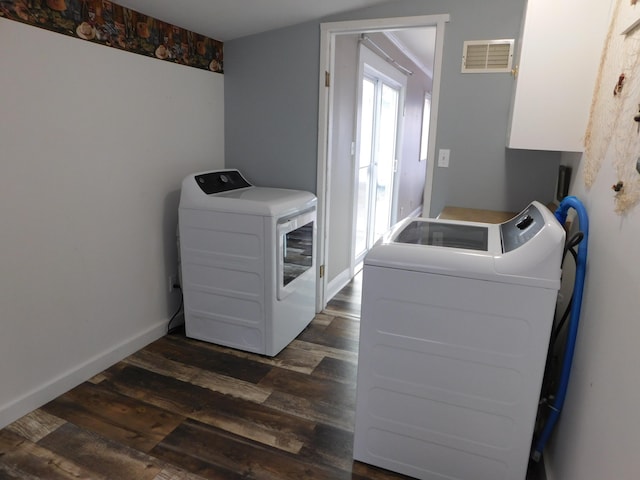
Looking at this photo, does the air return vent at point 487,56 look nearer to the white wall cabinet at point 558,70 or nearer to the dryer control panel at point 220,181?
the white wall cabinet at point 558,70

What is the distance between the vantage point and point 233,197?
8.68 feet

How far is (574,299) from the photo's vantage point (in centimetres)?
150

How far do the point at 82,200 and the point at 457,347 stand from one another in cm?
199

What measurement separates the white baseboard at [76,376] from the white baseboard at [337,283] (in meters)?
1.34

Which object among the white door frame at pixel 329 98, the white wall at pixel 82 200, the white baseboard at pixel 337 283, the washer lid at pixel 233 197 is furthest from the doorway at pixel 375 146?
the white wall at pixel 82 200

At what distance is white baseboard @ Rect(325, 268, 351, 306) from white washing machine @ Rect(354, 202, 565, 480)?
5.99 ft

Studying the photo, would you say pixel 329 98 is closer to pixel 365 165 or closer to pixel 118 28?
pixel 118 28

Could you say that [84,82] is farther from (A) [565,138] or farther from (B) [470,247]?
(A) [565,138]

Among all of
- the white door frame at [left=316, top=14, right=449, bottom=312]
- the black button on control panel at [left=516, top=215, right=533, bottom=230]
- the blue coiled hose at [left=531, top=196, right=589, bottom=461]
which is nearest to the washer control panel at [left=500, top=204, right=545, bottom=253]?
the black button on control panel at [left=516, top=215, right=533, bottom=230]

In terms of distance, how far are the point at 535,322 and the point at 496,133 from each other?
4.81 ft

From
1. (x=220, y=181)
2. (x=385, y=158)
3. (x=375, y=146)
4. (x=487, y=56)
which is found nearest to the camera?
(x=487, y=56)

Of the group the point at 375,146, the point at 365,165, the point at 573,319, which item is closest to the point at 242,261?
the point at 573,319

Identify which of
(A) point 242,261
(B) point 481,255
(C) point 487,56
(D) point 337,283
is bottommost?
(D) point 337,283

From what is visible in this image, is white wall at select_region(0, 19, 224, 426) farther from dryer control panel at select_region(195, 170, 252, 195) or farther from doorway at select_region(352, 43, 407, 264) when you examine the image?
doorway at select_region(352, 43, 407, 264)
